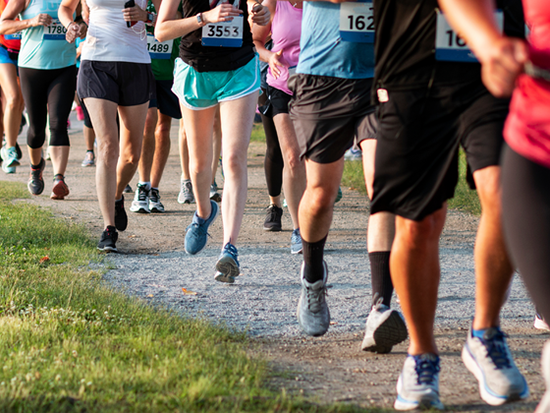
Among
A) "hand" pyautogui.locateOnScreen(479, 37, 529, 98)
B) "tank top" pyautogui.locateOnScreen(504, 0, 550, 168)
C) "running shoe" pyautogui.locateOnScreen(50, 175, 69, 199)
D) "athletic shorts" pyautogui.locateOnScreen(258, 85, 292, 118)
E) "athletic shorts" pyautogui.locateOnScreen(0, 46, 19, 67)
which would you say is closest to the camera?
"hand" pyautogui.locateOnScreen(479, 37, 529, 98)

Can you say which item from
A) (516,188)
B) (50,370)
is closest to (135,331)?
(50,370)

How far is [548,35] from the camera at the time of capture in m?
1.77

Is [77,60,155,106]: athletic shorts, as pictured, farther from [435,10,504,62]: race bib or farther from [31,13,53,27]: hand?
[435,10,504,62]: race bib

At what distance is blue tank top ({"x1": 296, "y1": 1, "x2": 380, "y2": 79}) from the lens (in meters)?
3.37

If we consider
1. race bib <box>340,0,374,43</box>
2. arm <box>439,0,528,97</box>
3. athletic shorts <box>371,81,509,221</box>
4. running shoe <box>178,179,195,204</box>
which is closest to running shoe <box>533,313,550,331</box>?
athletic shorts <box>371,81,509,221</box>

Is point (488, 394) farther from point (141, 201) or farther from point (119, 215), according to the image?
point (141, 201)

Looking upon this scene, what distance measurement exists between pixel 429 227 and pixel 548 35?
0.86 m

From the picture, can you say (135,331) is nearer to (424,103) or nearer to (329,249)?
(424,103)

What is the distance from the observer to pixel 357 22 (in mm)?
3322

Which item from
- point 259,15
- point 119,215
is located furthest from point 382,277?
point 119,215

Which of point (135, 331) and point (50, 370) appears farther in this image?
point (135, 331)

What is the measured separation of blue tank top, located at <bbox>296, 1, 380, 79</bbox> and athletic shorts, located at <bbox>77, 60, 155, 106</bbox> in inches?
90.7

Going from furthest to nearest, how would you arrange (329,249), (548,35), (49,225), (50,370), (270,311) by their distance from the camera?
1. (49,225)
2. (329,249)
3. (270,311)
4. (50,370)
5. (548,35)

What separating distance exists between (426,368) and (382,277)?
31.7 inches
